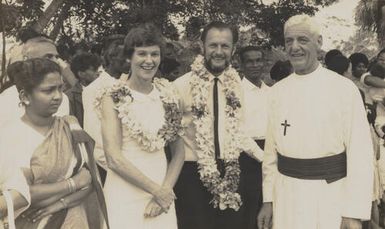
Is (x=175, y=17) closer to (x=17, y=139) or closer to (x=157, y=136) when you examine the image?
(x=157, y=136)

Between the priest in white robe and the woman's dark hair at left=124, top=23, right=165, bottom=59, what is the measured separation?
1.02 metres

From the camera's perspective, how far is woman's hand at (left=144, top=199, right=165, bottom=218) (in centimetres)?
454

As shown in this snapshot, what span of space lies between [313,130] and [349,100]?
1.13 feet

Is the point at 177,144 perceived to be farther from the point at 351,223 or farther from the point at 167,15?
the point at 167,15

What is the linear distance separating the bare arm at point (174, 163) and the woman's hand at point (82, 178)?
0.70 metres

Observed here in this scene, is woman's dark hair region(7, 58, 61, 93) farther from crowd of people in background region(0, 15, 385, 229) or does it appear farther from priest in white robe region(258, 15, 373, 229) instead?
priest in white robe region(258, 15, 373, 229)

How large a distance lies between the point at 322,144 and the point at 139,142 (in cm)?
138

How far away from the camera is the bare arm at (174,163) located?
465 cm

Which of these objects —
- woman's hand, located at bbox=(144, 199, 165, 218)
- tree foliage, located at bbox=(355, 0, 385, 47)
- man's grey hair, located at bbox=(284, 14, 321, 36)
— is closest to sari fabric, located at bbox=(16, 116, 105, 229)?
woman's hand, located at bbox=(144, 199, 165, 218)

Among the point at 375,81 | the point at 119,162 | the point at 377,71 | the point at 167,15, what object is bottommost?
the point at 119,162

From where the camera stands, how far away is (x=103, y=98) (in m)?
4.63

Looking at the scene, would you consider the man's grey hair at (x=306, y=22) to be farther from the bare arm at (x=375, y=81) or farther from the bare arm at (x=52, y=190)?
the bare arm at (x=375, y=81)

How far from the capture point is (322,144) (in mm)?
4527

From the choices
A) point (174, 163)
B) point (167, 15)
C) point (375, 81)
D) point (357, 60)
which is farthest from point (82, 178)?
point (167, 15)
